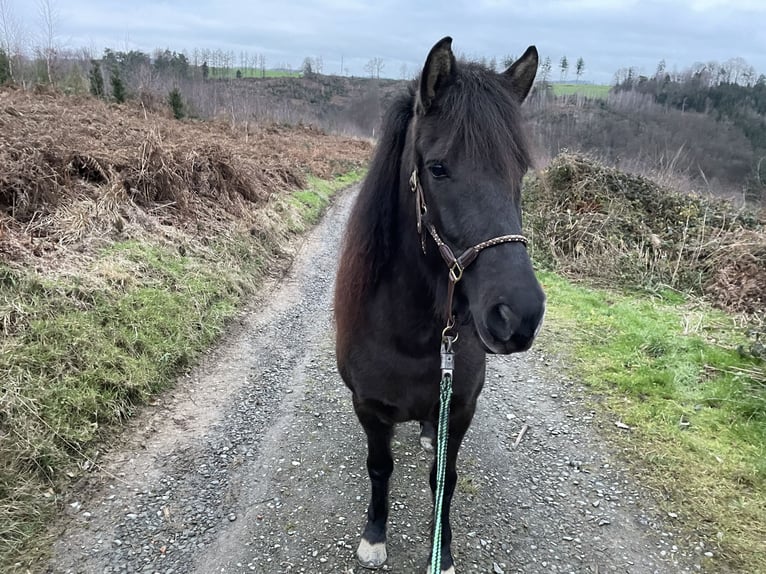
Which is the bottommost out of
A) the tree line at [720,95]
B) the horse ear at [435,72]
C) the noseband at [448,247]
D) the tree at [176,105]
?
the noseband at [448,247]

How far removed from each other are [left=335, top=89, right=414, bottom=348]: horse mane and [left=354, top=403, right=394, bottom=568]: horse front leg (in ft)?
2.17

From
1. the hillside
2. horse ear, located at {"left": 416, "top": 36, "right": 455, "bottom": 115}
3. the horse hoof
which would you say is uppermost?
horse ear, located at {"left": 416, "top": 36, "right": 455, "bottom": 115}

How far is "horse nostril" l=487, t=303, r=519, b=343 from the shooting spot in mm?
1514

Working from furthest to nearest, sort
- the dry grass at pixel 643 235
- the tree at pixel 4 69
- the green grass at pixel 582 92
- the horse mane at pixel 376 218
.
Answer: the green grass at pixel 582 92 < the tree at pixel 4 69 < the dry grass at pixel 643 235 < the horse mane at pixel 376 218

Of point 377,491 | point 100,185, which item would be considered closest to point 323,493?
point 377,491

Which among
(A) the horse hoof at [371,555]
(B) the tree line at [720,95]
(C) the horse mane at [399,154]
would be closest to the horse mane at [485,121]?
(C) the horse mane at [399,154]

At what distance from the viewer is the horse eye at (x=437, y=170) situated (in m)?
1.75

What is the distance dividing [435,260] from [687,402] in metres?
3.78

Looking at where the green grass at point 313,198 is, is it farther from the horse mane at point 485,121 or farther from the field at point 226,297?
the horse mane at point 485,121

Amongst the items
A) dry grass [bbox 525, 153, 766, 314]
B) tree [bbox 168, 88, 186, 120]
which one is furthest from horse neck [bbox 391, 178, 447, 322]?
tree [bbox 168, 88, 186, 120]

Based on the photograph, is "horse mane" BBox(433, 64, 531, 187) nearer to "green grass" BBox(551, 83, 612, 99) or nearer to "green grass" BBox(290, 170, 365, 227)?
"green grass" BBox(290, 170, 365, 227)

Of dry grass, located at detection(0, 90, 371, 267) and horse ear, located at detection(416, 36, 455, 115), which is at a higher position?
horse ear, located at detection(416, 36, 455, 115)

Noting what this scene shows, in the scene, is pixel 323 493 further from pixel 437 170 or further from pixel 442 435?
pixel 437 170

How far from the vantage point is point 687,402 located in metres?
4.37
